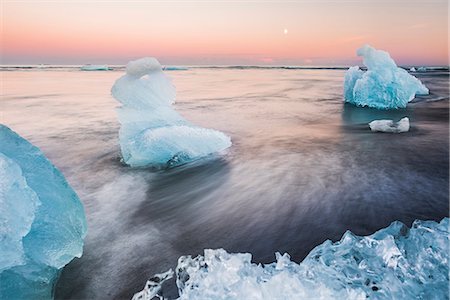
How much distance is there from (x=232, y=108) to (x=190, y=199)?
30.3ft

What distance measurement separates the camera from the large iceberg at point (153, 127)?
4.88 metres

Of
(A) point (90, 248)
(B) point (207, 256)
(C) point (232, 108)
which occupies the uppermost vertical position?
(C) point (232, 108)

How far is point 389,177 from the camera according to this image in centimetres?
448

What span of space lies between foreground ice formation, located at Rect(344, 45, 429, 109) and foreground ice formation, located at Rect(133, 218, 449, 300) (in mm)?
9330

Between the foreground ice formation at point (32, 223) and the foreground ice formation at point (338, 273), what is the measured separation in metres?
0.61

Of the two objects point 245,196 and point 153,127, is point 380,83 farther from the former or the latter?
point 245,196

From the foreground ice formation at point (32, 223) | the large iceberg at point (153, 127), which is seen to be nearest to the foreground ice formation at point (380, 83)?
the large iceberg at point (153, 127)

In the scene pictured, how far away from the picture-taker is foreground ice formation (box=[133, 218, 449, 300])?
1.71 metres

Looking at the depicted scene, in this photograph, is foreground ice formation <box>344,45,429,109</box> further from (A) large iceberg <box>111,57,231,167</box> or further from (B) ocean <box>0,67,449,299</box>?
(A) large iceberg <box>111,57,231,167</box>

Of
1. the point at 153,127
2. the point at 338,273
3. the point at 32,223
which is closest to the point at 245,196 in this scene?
the point at 338,273

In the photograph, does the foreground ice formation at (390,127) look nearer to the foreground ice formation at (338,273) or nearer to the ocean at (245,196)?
the ocean at (245,196)

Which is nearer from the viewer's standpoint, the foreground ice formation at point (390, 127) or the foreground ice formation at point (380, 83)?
the foreground ice formation at point (390, 127)

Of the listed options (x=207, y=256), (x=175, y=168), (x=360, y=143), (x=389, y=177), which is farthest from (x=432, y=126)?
(x=207, y=256)

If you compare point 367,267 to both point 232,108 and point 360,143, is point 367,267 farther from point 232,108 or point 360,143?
point 232,108
